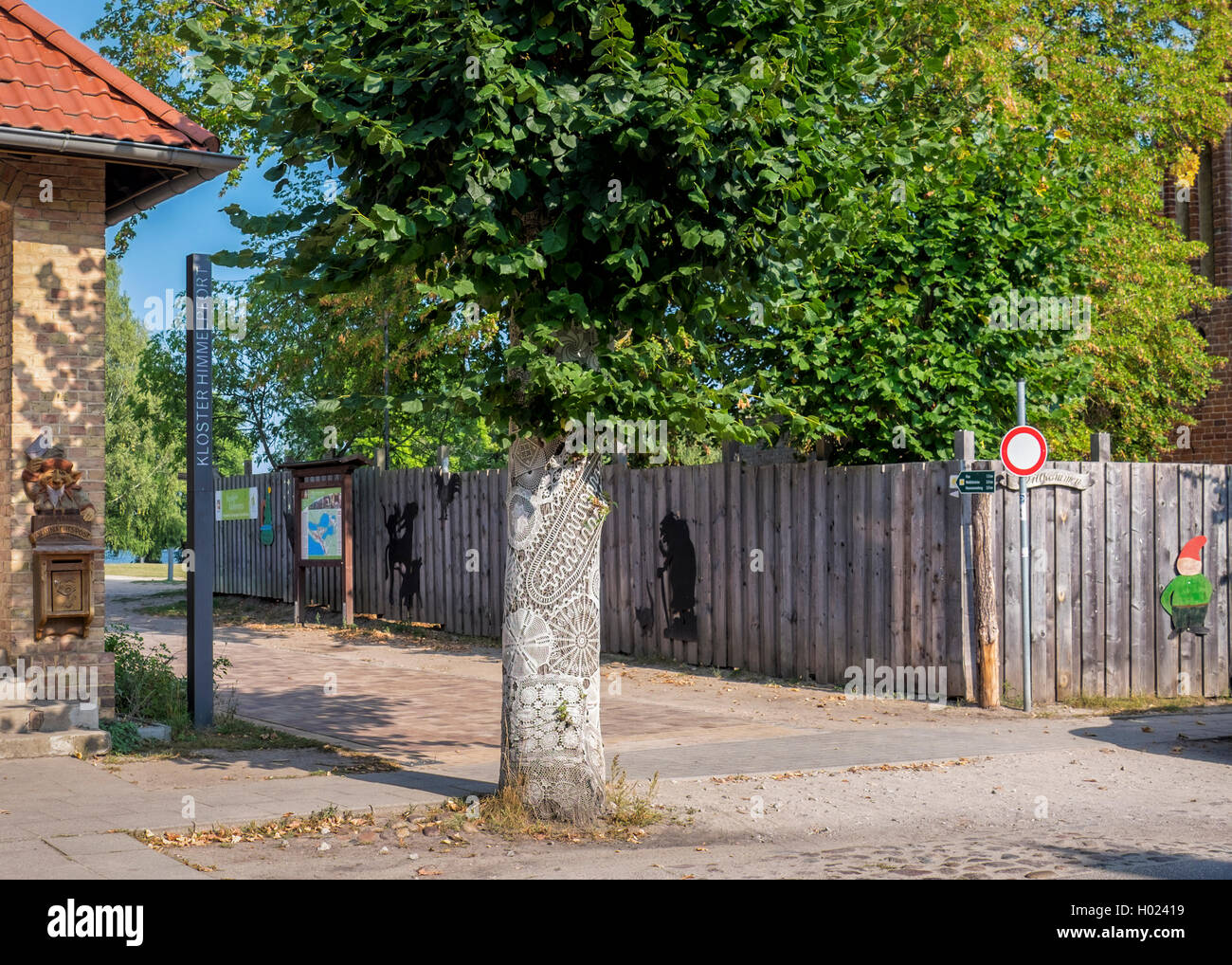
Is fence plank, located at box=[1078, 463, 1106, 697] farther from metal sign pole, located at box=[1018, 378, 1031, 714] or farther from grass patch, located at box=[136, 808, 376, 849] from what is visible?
grass patch, located at box=[136, 808, 376, 849]

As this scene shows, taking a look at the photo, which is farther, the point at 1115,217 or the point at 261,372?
the point at 261,372

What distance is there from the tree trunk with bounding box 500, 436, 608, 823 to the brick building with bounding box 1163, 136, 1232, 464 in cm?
1734

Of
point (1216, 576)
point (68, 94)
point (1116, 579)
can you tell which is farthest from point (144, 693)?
point (1216, 576)

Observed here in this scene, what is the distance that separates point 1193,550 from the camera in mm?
13672

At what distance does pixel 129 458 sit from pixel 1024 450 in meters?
46.8

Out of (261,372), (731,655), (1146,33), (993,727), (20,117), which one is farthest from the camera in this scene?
(261,372)

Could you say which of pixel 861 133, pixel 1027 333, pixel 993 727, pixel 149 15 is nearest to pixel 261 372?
pixel 149 15

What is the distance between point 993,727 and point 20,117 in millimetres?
9280

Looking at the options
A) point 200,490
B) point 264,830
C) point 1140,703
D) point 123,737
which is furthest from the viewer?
point 1140,703

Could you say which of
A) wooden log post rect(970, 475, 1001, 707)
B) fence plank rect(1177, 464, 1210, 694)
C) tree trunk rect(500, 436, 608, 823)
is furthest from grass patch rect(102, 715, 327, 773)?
fence plank rect(1177, 464, 1210, 694)

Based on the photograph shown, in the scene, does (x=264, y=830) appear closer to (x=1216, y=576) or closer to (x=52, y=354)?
(x=52, y=354)

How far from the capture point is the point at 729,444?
56.5 ft

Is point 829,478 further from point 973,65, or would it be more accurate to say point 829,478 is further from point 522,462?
point 522,462

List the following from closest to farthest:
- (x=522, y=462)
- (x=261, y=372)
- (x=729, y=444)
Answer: (x=522, y=462)
(x=729, y=444)
(x=261, y=372)
